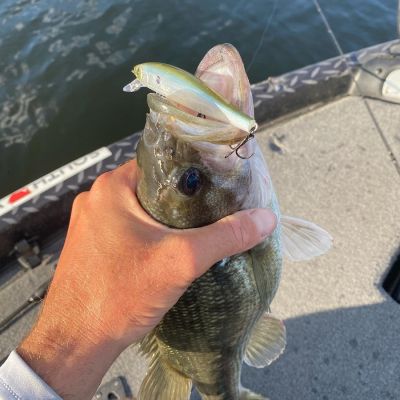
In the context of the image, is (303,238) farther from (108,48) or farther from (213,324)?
(108,48)

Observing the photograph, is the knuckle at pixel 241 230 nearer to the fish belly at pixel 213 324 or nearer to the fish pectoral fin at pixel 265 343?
the fish belly at pixel 213 324

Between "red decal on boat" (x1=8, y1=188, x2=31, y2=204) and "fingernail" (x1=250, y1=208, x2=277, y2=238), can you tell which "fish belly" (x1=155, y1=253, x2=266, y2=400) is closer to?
"fingernail" (x1=250, y1=208, x2=277, y2=238)

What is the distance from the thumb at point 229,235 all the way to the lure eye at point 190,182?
15cm

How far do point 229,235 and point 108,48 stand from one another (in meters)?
7.19

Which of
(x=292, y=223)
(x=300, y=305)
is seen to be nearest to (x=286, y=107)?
(x=300, y=305)

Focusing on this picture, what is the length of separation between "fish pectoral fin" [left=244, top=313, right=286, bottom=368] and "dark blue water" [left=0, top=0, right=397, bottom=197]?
4703mm

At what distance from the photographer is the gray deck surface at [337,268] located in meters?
2.77

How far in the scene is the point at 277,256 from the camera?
1.96 metres

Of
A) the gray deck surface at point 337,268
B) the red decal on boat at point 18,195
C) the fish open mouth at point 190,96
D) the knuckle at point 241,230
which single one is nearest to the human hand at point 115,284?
the knuckle at point 241,230

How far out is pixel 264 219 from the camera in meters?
1.66

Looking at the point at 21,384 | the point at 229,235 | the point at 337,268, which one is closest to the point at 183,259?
the point at 229,235

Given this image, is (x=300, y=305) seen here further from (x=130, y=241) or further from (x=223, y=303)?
(x=130, y=241)

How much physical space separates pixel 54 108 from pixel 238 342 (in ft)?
19.2

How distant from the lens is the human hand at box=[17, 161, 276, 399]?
5.08 ft
